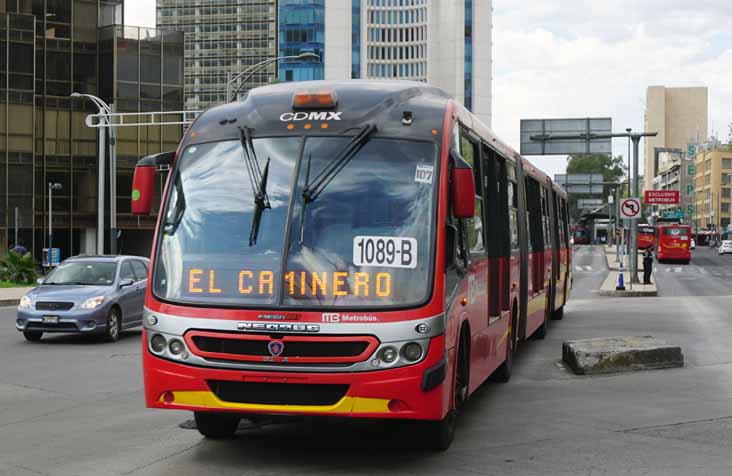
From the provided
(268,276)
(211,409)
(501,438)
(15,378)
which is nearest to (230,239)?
(268,276)

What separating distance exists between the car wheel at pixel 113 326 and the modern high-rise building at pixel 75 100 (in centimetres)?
4407

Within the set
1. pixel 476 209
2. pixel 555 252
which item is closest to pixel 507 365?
pixel 476 209

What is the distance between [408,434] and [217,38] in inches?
6817

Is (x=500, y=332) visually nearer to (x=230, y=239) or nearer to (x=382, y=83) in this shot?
(x=382, y=83)

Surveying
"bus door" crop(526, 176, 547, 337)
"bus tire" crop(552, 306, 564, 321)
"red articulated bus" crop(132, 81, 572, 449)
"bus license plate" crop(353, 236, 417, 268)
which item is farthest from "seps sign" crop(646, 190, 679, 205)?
"bus license plate" crop(353, 236, 417, 268)

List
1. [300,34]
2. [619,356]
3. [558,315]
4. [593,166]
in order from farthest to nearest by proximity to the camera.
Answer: [593,166], [300,34], [558,315], [619,356]

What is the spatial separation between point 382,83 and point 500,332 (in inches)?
156

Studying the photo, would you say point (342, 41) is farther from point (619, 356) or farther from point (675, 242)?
point (619, 356)

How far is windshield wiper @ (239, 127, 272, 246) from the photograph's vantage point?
26.9 ft

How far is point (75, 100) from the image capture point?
63688 millimetres

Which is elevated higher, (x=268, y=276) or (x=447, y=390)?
(x=268, y=276)

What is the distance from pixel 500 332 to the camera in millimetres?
12133

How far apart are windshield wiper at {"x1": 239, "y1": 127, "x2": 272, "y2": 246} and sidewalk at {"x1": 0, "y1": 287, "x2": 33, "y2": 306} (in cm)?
2370

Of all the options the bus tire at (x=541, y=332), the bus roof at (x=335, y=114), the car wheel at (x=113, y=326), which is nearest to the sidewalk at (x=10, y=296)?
the car wheel at (x=113, y=326)
